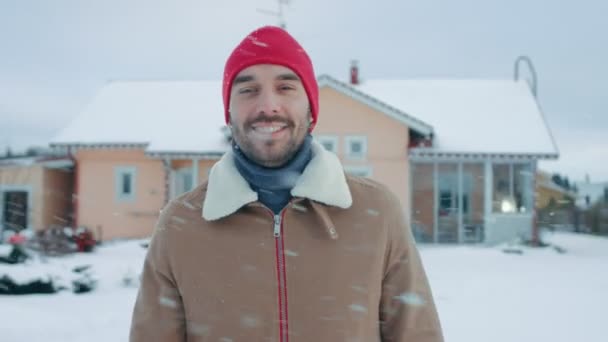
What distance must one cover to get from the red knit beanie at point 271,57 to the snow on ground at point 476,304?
4.63m

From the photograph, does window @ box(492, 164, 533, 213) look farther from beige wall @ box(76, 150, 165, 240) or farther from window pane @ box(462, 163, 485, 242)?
beige wall @ box(76, 150, 165, 240)

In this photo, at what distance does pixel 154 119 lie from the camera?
21.0m

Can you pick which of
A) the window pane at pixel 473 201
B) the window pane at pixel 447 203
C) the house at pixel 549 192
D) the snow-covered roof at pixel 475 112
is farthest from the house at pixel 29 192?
the house at pixel 549 192

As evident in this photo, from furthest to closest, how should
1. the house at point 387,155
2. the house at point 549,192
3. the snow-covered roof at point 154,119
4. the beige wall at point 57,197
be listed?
the house at point 549,192, the beige wall at point 57,197, the snow-covered roof at point 154,119, the house at point 387,155

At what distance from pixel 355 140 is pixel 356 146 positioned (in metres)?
0.20

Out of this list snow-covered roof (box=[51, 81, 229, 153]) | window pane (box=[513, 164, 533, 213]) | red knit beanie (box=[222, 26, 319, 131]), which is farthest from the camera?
snow-covered roof (box=[51, 81, 229, 153])

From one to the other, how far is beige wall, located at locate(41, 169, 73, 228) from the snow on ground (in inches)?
257

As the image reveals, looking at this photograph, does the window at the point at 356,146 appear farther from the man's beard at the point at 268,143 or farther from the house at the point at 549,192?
the man's beard at the point at 268,143

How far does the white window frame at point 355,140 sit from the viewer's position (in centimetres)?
1802

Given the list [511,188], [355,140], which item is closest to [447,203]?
[511,188]

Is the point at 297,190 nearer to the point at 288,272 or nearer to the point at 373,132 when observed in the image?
the point at 288,272

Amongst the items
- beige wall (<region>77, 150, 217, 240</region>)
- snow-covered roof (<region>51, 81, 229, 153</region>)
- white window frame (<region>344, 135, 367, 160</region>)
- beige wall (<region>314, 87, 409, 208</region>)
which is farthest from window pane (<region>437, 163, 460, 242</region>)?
beige wall (<region>77, 150, 217, 240</region>)

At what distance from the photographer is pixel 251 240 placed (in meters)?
2.08

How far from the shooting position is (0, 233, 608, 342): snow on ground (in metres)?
6.40
